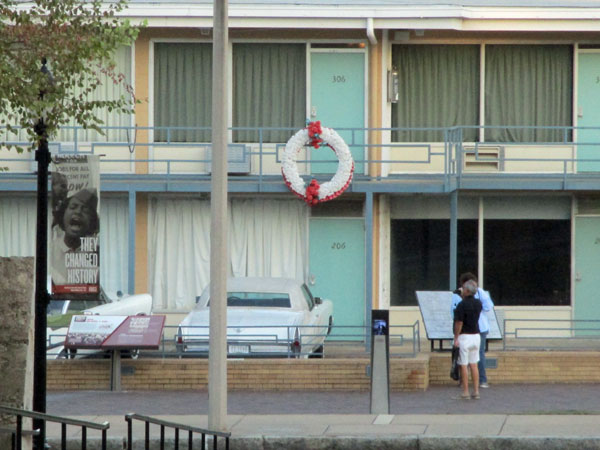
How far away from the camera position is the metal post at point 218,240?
12227mm

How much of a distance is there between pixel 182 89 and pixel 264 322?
6167 mm

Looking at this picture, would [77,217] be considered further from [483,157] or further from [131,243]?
[483,157]

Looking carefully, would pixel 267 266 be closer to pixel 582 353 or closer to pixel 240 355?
pixel 240 355

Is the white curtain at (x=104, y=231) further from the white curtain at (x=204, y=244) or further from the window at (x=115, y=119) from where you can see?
the window at (x=115, y=119)

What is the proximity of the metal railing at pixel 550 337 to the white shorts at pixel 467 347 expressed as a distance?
2.19 m

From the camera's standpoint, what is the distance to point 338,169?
67.1ft

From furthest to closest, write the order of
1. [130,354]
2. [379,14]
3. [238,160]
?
[238,160] < [379,14] < [130,354]

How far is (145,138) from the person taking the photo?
71.1 feet

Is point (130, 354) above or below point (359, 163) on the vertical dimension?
below

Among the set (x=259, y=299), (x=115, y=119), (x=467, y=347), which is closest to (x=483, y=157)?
(x=259, y=299)

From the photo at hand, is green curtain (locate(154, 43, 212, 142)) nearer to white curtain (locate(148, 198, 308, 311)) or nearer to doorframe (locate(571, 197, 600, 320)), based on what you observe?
white curtain (locate(148, 198, 308, 311))

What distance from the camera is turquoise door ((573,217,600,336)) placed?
21.7 m

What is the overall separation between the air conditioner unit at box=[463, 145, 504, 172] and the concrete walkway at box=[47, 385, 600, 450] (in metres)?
5.75

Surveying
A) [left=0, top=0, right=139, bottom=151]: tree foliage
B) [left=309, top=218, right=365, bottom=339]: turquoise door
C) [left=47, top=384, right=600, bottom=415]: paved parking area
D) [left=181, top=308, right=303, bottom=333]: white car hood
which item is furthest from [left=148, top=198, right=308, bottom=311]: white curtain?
[left=0, top=0, right=139, bottom=151]: tree foliage
